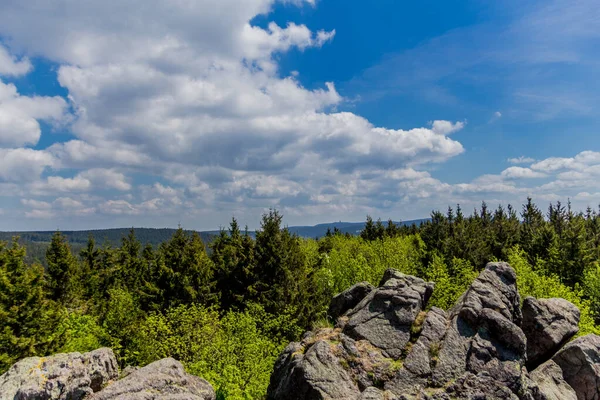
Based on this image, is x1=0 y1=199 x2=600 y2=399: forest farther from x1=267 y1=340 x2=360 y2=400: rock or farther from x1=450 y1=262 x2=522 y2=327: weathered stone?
x1=450 y1=262 x2=522 y2=327: weathered stone

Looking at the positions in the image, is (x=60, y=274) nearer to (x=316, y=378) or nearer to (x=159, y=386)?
(x=159, y=386)

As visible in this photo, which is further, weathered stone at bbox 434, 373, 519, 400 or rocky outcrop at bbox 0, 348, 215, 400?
weathered stone at bbox 434, 373, 519, 400

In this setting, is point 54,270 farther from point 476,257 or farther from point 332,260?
point 476,257

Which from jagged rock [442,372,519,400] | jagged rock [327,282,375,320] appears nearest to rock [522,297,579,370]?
jagged rock [442,372,519,400]

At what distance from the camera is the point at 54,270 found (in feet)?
209

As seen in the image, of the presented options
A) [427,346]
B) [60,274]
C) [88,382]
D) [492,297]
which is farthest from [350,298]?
[60,274]

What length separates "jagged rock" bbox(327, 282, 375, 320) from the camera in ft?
114

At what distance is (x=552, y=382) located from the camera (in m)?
23.8

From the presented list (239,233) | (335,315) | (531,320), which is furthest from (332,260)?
(531,320)

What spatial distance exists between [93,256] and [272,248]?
52706 mm

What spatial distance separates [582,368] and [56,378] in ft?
106

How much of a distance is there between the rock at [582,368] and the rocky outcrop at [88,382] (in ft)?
79.8

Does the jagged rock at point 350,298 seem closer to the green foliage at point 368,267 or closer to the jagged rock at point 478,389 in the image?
the jagged rock at point 478,389

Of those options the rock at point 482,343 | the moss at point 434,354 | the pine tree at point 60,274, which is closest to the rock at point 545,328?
the rock at point 482,343
